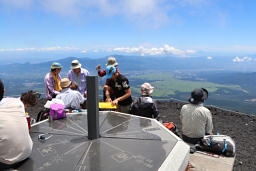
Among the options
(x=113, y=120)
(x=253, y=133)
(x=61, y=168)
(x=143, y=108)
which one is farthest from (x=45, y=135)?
(x=253, y=133)

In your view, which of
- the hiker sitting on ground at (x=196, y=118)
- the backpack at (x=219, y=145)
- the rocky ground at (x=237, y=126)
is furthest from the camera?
the rocky ground at (x=237, y=126)

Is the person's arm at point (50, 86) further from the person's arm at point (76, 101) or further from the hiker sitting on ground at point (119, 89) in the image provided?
the hiker sitting on ground at point (119, 89)

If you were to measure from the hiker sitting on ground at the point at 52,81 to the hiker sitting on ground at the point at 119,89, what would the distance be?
186cm

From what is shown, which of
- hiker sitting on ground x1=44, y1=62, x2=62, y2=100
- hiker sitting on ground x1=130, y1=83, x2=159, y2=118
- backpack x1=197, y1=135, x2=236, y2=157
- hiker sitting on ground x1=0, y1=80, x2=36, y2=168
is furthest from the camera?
hiker sitting on ground x1=44, y1=62, x2=62, y2=100

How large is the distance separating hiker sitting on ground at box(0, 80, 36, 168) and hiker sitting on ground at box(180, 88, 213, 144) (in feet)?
11.5

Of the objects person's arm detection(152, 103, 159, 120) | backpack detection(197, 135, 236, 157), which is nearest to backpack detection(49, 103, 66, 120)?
person's arm detection(152, 103, 159, 120)

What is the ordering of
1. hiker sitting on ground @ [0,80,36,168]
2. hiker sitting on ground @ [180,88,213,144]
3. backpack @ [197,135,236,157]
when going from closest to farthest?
hiker sitting on ground @ [0,80,36,168] < backpack @ [197,135,236,157] < hiker sitting on ground @ [180,88,213,144]

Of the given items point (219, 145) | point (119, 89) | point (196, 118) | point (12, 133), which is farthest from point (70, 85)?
point (219, 145)

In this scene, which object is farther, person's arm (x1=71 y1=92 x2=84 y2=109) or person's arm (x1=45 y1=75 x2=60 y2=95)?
person's arm (x1=45 y1=75 x2=60 y2=95)

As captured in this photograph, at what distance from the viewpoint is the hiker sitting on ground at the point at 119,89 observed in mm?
5383

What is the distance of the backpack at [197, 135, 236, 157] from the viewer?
164 inches

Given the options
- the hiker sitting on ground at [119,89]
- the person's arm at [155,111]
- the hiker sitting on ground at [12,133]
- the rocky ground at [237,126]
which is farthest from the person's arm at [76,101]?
the rocky ground at [237,126]

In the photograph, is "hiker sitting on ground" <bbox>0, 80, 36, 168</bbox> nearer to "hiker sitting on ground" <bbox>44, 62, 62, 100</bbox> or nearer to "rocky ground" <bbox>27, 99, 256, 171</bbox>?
"hiker sitting on ground" <bbox>44, 62, 62, 100</bbox>

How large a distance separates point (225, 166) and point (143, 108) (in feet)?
7.66
